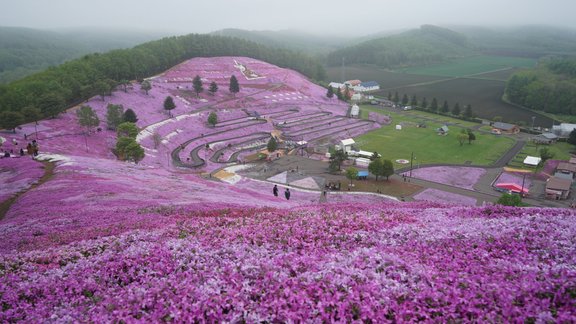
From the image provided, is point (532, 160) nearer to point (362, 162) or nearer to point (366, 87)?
point (362, 162)

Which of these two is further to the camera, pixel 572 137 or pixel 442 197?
pixel 572 137

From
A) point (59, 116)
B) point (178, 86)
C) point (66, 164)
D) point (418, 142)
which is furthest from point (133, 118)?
point (418, 142)

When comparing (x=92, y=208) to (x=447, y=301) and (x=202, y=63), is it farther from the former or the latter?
(x=202, y=63)

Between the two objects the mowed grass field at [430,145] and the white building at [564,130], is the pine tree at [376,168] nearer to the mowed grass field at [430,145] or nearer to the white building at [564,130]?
the mowed grass field at [430,145]

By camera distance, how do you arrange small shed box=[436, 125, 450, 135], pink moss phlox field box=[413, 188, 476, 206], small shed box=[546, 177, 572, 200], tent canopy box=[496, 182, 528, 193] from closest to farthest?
pink moss phlox field box=[413, 188, 476, 206] → small shed box=[546, 177, 572, 200] → tent canopy box=[496, 182, 528, 193] → small shed box=[436, 125, 450, 135]

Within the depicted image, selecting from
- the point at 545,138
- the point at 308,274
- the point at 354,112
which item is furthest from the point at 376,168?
the point at 354,112

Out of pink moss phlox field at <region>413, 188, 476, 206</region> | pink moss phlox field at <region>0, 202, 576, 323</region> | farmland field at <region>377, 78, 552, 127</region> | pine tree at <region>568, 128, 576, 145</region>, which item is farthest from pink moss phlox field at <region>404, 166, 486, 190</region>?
farmland field at <region>377, 78, 552, 127</region>

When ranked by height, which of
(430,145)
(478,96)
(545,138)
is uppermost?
(478,96)

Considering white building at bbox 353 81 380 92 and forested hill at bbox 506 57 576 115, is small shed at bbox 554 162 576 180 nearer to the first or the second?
forested hill at bbox 506 57 576 115
